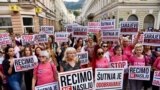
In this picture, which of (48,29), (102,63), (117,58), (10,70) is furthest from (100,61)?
(48,29)

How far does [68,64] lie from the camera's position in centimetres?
515

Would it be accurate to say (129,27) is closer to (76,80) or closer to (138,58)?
(138,58)

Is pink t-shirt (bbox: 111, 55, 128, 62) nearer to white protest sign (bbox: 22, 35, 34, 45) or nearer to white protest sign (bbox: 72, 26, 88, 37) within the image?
white protest sign (bbox: 72, 26, 88, 37)

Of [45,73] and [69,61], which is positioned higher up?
[69,61]

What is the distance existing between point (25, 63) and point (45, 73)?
1718 mm

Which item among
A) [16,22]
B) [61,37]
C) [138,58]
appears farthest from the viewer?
[16,22]

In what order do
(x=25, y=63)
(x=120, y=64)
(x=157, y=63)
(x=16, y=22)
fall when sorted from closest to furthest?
(x=157, y=63)
(x=120, y=64)
(x=25, y=63)
(x=16, y=22)

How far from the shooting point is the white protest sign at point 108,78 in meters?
5.57

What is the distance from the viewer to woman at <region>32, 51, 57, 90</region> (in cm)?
534

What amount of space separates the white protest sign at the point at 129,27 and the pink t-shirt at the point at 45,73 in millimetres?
4880

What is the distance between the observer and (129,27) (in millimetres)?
9461

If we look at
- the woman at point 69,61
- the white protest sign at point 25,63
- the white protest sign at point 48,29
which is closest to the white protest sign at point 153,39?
the woman at point 69,61

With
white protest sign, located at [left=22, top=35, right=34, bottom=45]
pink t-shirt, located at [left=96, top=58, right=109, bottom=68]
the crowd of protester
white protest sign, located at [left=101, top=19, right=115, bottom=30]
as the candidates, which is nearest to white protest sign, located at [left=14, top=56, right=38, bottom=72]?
the crowd of protester

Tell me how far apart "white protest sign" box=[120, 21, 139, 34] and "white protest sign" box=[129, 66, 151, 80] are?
3.23 meters
